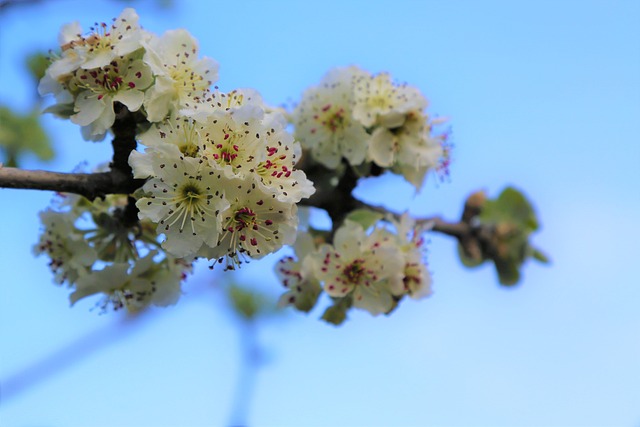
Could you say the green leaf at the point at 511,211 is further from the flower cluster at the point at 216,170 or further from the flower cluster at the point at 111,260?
the flower cluster at the point at 111,260

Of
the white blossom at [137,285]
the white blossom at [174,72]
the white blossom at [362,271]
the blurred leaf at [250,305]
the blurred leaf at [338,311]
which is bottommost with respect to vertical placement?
the white blossom at [137,285]

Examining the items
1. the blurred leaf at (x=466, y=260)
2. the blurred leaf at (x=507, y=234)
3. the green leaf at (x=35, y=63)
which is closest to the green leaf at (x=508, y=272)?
the blurred leaf at (x=507, y=234)

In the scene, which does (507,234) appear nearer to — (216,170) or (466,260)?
(466,260)

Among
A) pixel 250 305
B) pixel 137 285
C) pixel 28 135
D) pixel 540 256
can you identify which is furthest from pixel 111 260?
pixel 250 305

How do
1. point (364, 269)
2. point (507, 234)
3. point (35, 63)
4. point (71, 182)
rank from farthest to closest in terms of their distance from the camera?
point (35, 63) < point (507, 234) < point (364, 269) < point (71, 182)

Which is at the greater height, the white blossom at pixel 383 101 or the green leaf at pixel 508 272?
the white blossom at pixel 383 101

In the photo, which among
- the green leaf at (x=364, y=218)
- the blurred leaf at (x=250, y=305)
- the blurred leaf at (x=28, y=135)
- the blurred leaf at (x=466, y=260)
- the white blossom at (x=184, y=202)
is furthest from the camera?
the blurred leaf at (x=250, y=305)
